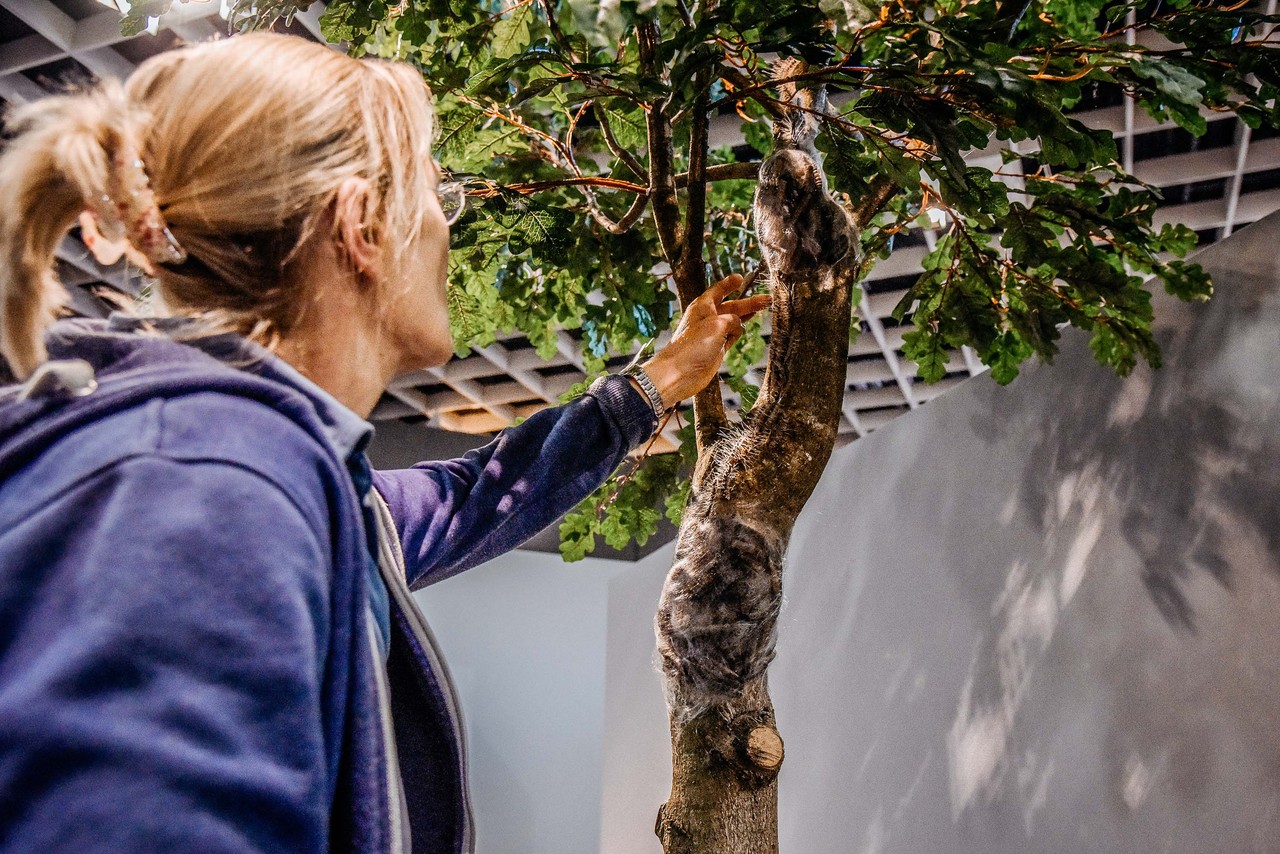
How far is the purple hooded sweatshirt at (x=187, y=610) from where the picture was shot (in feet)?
1.30

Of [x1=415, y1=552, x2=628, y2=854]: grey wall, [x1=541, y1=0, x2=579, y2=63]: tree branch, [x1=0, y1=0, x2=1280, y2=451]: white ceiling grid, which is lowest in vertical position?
[x1=415, y1=552, x2=628, y2=854]: grey wall

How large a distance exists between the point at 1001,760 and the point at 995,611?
1.32 ft

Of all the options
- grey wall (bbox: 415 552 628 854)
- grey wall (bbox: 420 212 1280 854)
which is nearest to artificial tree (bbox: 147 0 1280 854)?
grey wall (bbox: 420 212 1280 854)

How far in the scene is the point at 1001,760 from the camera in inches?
94.6

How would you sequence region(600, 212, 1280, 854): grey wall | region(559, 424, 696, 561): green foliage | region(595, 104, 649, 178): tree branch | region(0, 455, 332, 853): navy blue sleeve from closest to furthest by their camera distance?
region(0, 455, 332, 853): navy blue sleeve, region(595, 104, 649, 178): tree branch, region(600, 212, 1280, 854): grey wall, region(559, 424, 696, 561): green foliage

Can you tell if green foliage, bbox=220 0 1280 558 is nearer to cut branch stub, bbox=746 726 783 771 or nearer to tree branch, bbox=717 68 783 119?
tree branch, bbox=717 68 783 119

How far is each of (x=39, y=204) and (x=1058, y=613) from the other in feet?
7.93

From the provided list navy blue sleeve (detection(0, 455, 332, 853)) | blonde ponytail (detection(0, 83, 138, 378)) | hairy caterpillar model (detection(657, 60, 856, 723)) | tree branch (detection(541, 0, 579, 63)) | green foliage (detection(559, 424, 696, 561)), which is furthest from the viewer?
green foliage (detection(559, 424, 696, 561))

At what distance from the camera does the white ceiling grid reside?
151 inches

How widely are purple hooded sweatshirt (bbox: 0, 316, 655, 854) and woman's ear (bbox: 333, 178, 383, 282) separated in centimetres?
14

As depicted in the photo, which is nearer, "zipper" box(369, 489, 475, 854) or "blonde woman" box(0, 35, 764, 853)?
"blonde woman" box(0, 35, 764, 853)

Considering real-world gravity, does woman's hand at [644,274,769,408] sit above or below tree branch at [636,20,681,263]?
below

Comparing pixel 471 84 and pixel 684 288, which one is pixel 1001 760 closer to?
pixel 684 288

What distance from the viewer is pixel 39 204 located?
55cm
